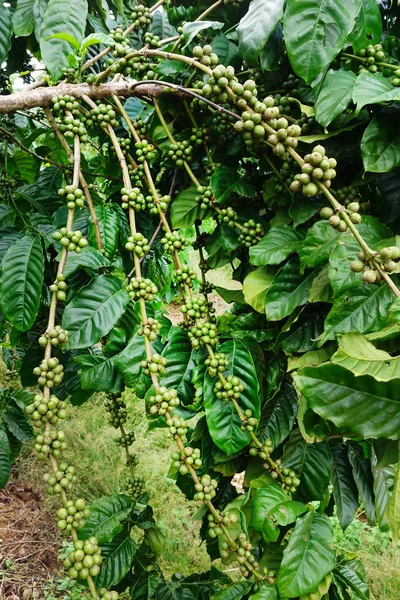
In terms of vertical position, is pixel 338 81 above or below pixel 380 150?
above

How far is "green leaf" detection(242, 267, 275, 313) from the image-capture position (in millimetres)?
918

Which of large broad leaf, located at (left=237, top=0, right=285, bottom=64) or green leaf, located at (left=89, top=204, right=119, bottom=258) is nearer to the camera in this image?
large broad leaf, located at (left=237, top=0, right=285, bottom=64)

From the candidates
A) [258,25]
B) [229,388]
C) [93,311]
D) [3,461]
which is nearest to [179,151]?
[258,25]

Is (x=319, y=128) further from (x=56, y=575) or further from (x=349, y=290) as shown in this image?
(x=56, y=575)

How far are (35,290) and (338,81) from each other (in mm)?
705

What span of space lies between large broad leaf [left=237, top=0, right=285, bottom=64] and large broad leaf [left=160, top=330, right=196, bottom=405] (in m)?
0.54

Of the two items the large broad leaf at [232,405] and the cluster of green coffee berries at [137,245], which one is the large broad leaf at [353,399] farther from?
the cluster of green coffee berries at [137,245]

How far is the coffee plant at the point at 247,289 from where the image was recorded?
0.72 m

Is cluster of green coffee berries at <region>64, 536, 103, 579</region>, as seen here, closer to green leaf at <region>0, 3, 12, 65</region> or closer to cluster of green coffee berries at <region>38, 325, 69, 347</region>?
cluster of green coffee berries at <region>38, 325, 69, 347</region>

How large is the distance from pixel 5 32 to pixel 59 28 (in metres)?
0.31

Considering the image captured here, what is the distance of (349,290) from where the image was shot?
736 mm

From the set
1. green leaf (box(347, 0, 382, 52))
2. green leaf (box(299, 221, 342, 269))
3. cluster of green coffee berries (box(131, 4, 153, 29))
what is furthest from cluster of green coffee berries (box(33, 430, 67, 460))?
cluster of green coffee berries (box(131, 4, 153, 29))

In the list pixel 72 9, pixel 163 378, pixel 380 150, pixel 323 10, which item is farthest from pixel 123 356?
pixel 72 9

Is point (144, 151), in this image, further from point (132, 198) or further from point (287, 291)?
point (287, 291)
